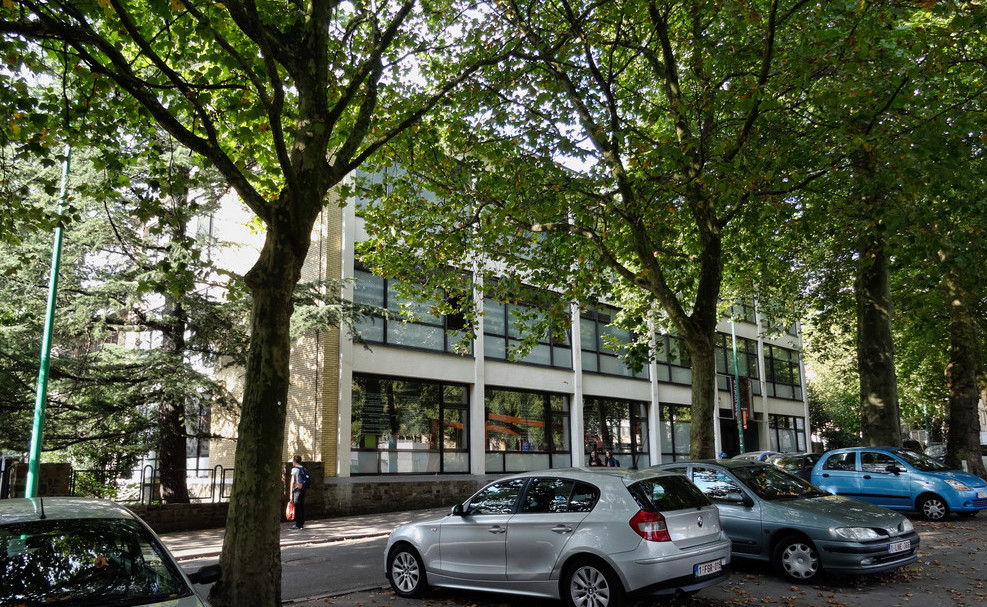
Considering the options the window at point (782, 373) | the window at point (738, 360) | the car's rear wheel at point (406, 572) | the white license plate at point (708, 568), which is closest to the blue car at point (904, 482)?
the white license plate at point (708, 568)

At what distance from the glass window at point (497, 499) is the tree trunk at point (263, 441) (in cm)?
234

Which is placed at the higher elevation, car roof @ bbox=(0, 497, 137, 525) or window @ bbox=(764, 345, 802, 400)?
window @ bbox=(764, 345, 802, 400)

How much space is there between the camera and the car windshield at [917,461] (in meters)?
15.5

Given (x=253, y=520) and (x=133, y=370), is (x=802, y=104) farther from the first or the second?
(x=133, y=370)

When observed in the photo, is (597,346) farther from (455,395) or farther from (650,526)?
(650,526)

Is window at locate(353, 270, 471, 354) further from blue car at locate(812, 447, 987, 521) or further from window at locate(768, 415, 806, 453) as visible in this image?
window at locate(768, 415, 806, 453)

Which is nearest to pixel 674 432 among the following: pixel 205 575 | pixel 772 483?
pixel 772 483

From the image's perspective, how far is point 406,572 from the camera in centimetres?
867

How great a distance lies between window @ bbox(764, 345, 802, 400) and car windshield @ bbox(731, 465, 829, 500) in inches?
1244

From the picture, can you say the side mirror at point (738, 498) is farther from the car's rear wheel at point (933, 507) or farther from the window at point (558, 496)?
the car's rear wheel at point (933, 507)

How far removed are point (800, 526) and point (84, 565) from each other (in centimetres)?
811

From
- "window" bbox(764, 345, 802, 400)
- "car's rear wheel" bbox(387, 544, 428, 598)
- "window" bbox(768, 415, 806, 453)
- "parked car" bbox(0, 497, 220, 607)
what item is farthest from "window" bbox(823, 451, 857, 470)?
"window" bbox(768, 415, 806, 453)

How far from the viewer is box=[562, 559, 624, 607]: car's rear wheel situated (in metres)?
6.82

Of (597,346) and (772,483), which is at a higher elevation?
(597,346)
